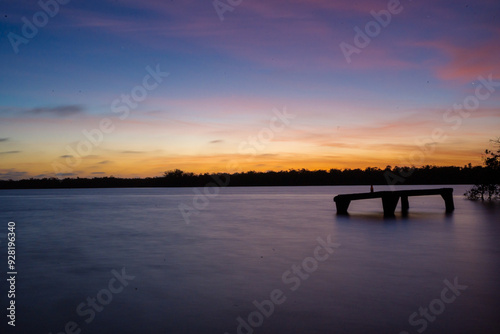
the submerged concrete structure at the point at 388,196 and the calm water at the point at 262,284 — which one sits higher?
the submerged concrete structure at the point at 388,196

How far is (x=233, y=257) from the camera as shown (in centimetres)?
1235

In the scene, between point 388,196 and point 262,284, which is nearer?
point 262,284

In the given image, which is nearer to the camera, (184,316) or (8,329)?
(8,329)

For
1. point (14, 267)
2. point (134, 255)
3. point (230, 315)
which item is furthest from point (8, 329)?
point (134, 255)

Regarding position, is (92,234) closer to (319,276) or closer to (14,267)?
(14,267)

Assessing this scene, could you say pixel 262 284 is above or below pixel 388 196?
below

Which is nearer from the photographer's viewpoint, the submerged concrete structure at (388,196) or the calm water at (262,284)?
the calm water at (262,284)

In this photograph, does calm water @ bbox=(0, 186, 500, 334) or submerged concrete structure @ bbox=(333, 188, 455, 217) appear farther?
submerged concrete structure @ bbox=(333, 188, 455, 217)

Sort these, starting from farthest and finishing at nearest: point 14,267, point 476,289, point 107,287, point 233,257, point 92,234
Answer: point 92,234, point 233,257, point 14,267, point 107,287, point 476,289

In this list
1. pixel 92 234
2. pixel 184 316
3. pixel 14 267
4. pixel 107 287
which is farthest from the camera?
pixel 92 234

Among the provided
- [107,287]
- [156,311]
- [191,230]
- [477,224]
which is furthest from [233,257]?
[477,224]

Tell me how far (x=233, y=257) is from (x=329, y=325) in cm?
627

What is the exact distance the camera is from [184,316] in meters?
6.82

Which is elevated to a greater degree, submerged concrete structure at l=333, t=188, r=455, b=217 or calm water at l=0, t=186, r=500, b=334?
submerged concrete structure at l=333, t=188, r=455, b=217
